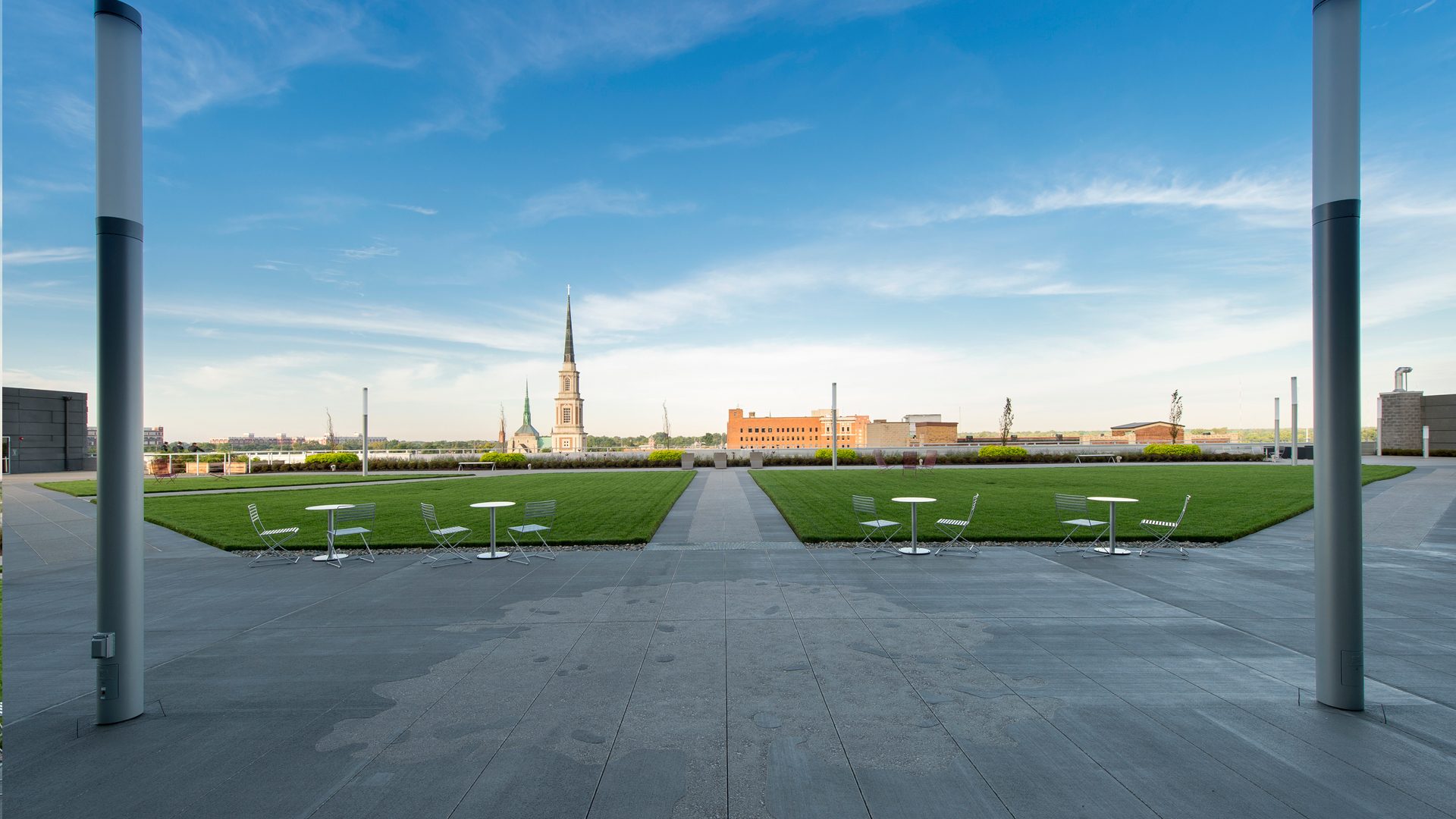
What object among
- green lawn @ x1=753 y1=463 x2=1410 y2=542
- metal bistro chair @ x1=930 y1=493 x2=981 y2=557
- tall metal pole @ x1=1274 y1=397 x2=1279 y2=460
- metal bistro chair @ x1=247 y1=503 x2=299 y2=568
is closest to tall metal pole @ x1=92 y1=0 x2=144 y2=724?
metal bistro chair @ x1=247 y1=503 x2=299 y2=568

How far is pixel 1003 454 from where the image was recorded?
111 ft

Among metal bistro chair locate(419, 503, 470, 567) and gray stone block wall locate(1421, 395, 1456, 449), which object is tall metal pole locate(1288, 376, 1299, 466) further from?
metal bistro chair locate(419, 503, 470, 567)

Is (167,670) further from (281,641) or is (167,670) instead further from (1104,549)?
(1104,549)

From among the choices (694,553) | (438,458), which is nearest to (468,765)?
(694,553)

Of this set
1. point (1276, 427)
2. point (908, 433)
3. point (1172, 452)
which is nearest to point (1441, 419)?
point (1276, 427)

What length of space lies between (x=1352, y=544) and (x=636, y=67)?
2010cm

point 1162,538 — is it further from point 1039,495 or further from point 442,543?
point 442,543

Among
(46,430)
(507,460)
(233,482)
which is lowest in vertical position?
(233,482)

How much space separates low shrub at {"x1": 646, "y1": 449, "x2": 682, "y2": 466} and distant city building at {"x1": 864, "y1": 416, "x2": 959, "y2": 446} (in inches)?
1040

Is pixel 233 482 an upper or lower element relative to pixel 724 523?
lower

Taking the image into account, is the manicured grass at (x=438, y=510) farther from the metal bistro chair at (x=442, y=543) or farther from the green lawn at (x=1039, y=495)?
the green lawn at (x=1039, y=495)

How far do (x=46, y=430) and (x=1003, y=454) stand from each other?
53.5 meters

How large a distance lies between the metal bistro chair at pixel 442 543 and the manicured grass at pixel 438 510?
22cm

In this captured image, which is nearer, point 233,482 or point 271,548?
point 271,548
